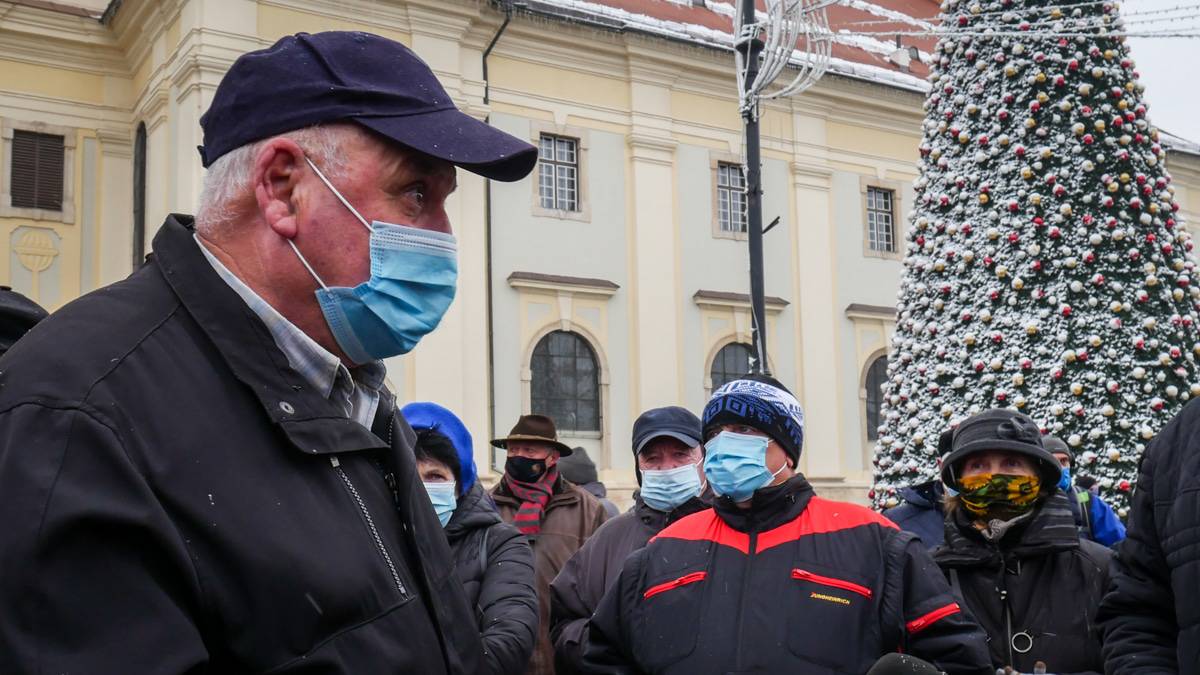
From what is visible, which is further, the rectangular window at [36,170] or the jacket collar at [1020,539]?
the rectangular window at [36,170]

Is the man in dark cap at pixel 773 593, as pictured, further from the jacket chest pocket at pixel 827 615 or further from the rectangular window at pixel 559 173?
the rectangular window at pixel 559 173

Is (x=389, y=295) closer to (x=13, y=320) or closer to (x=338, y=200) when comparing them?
(x=338, y=200)

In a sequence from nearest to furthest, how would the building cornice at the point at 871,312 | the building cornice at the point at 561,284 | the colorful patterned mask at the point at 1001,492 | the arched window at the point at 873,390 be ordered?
the colorful patterned mask at the point at 1001,492, the building cornice at the point at 561,284, the building cornice at the point at 871,312, the arched window at the point at 873,390

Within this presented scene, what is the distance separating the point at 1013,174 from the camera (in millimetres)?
8133

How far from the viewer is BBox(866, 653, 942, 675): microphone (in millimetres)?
3055

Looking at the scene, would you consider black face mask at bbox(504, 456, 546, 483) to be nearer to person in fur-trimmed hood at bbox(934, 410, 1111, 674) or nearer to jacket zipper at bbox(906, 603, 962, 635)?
person in fur-trimmed hood at bbox(934, 410, 1111, 674)

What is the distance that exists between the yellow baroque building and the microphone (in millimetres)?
18530

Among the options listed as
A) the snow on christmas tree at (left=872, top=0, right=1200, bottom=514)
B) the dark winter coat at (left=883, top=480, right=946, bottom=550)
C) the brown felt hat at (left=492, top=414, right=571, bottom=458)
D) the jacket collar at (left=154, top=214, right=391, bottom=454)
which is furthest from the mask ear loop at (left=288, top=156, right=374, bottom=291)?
the snow on christmas tree at (left=872, top=0, right=1200, bottom=514)

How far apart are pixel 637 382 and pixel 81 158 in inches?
455

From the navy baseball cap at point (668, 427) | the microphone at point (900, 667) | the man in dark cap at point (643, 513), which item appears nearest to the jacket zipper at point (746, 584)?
the microphone at point (900, 667)

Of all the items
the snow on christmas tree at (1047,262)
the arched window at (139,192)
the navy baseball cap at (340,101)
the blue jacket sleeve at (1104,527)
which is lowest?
the blue jacket sleeve at (1104,527)

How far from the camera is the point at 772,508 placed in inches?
154

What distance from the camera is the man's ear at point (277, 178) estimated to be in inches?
71.1

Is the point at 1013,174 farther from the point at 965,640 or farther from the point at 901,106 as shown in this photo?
the point at 901,106
